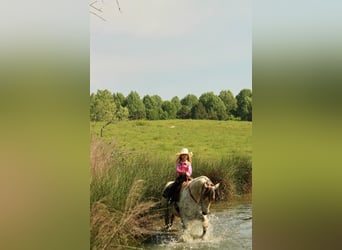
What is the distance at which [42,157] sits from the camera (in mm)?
3049

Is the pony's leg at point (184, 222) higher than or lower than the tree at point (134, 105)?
lower

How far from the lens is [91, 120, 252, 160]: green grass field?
3.38 m

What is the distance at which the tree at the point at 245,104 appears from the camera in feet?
10.7

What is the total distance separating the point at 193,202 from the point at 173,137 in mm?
444

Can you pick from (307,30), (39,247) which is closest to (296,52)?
→ (307,30)

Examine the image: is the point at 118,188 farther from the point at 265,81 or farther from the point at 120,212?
the point at 265,81

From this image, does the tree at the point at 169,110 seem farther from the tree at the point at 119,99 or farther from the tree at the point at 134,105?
the tree at the point at 119,99

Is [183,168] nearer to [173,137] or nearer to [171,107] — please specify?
[173,137]

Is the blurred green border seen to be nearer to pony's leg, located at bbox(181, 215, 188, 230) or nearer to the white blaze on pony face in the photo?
the white blaze on pony face

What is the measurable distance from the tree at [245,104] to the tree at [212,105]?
4.8 inches

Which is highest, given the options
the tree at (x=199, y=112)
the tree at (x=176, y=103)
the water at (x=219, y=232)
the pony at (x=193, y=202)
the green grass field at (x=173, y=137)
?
the tree at (x=176, y=103)

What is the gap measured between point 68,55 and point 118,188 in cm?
90

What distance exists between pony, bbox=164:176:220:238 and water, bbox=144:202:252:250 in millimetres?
41

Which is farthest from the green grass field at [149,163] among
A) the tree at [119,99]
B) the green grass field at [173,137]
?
the tree at [119,99]
